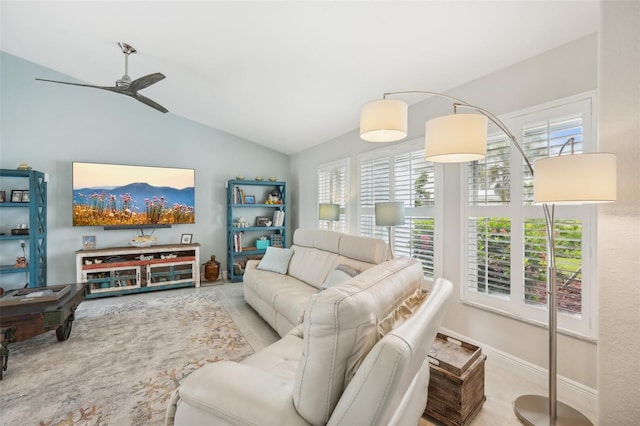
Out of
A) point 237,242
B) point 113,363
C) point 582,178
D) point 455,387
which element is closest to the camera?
point 582,178

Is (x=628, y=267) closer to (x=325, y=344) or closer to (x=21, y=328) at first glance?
(x=325, y=344)

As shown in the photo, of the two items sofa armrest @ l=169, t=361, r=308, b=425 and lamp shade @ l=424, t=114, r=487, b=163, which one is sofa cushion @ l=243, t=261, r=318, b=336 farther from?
lamp shade @ l=424, t=114, r=487, b=163

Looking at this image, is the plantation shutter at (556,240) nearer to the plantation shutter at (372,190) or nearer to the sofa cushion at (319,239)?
the plantation shutter at (372,190)

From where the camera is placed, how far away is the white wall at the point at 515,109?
6.06ft

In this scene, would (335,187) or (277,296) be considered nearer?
(277,296)

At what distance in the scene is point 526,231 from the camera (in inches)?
83.5

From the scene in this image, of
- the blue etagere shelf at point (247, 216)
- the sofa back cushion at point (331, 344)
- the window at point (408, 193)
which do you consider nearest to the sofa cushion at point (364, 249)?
the window at point (408, 193)

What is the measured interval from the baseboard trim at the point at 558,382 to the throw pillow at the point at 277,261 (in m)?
2.17

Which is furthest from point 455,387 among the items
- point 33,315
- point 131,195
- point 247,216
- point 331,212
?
point 131,195

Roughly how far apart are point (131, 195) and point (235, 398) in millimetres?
4558

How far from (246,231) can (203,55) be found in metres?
3.29

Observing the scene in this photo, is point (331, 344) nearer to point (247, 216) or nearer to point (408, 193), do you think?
point (408, 193)

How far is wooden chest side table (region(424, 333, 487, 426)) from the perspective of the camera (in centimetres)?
158

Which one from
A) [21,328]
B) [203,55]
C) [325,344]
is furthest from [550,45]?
[21,328]
